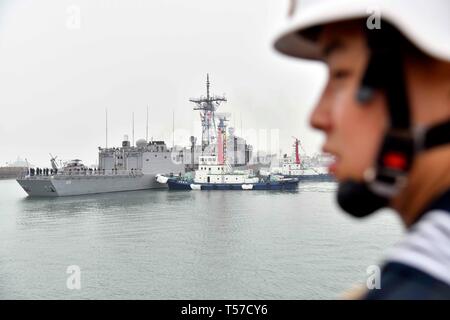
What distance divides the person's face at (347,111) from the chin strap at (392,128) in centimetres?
2

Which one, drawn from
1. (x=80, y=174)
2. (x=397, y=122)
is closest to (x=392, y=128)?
(x=397, y=122)

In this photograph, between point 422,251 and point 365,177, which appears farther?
point 365,177

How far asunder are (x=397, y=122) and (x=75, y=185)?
4854cm

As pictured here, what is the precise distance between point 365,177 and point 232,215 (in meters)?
27.6

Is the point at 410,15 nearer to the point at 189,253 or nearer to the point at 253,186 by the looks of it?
the point at 189,253

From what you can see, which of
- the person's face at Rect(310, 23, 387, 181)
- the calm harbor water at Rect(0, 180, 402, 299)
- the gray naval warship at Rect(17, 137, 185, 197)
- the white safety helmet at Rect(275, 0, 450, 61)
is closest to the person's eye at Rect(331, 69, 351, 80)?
the person's face at Rect(310, 23, 387, 181)

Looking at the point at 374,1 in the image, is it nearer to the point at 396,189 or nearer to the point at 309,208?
the point at 396,189

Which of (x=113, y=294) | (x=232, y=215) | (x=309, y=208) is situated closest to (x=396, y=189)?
(x=113, y=294)

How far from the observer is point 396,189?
2.56 feet

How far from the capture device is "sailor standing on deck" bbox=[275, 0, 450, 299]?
0.71 meters

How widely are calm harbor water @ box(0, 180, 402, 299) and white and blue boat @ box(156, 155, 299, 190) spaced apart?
21075 millimetres

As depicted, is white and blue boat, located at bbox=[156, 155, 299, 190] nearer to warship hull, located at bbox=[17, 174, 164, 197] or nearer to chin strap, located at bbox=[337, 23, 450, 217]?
warship hull, located at bbox=[17, 174, 164, 197]

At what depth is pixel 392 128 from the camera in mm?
760

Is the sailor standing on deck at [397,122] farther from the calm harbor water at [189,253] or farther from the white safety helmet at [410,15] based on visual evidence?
the calm harbor water at [189,253]
